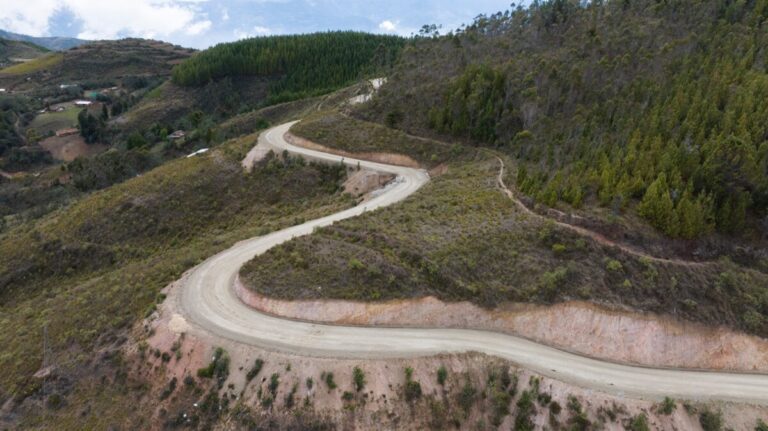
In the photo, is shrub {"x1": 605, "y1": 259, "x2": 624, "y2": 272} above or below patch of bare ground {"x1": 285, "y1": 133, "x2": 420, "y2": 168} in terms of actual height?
below

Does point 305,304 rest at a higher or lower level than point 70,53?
lower

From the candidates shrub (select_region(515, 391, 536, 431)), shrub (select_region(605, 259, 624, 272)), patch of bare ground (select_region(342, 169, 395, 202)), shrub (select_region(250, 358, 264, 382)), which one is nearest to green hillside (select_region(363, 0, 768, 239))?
shrub (select_region(605, 259, 624, 272))

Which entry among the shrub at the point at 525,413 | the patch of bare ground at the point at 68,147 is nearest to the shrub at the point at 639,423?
the shrub at the point at 525,413

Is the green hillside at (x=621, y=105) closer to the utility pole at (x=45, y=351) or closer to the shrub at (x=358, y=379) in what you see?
the shrub at (x=358, y=379)

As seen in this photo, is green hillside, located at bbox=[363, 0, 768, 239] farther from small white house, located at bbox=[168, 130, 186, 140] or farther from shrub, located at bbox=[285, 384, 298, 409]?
small white house, located at bbox=[168, 130, 186, 140]

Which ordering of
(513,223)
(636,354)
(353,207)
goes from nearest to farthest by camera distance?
(636,354)
(513,223)
(353,207)

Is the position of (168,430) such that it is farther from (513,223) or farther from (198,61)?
(198,61)

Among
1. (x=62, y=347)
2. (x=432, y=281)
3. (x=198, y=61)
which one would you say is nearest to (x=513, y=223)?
(x=432, y=281)
